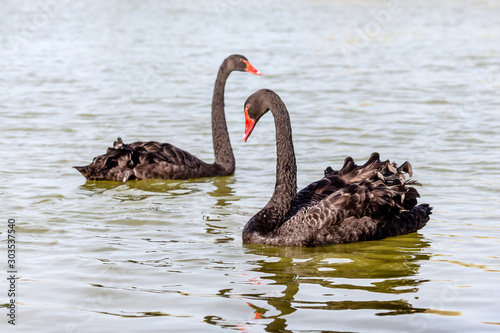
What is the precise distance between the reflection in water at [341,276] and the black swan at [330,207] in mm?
100

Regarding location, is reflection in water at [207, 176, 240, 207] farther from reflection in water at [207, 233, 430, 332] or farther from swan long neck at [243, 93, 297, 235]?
reflection in water at [207, 233, 430, 332]

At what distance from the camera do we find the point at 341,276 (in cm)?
597

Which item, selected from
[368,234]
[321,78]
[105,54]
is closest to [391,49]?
[321,78]

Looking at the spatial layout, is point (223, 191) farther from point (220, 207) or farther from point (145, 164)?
point (145, 164)

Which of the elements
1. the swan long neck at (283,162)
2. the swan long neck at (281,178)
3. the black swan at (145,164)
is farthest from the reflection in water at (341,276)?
the black swan at (145,164)

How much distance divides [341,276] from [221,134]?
4101mm

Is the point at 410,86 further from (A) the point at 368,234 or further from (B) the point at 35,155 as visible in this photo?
(A) the point at 368,234

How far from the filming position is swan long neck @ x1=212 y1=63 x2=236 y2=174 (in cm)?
952

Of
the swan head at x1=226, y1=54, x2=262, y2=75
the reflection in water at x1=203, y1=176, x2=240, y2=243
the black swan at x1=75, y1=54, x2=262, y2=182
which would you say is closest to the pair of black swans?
the reflection in water at x1=203, y1=176, x2=240, y2=243

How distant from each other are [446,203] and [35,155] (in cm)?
483

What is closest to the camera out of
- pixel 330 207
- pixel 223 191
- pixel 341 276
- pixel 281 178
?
pixel 341 276

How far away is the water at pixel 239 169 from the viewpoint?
17.5ft

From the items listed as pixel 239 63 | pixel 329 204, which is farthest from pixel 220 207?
pixel 239 63

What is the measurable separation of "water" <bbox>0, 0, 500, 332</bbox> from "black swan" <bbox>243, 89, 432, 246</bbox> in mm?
132
